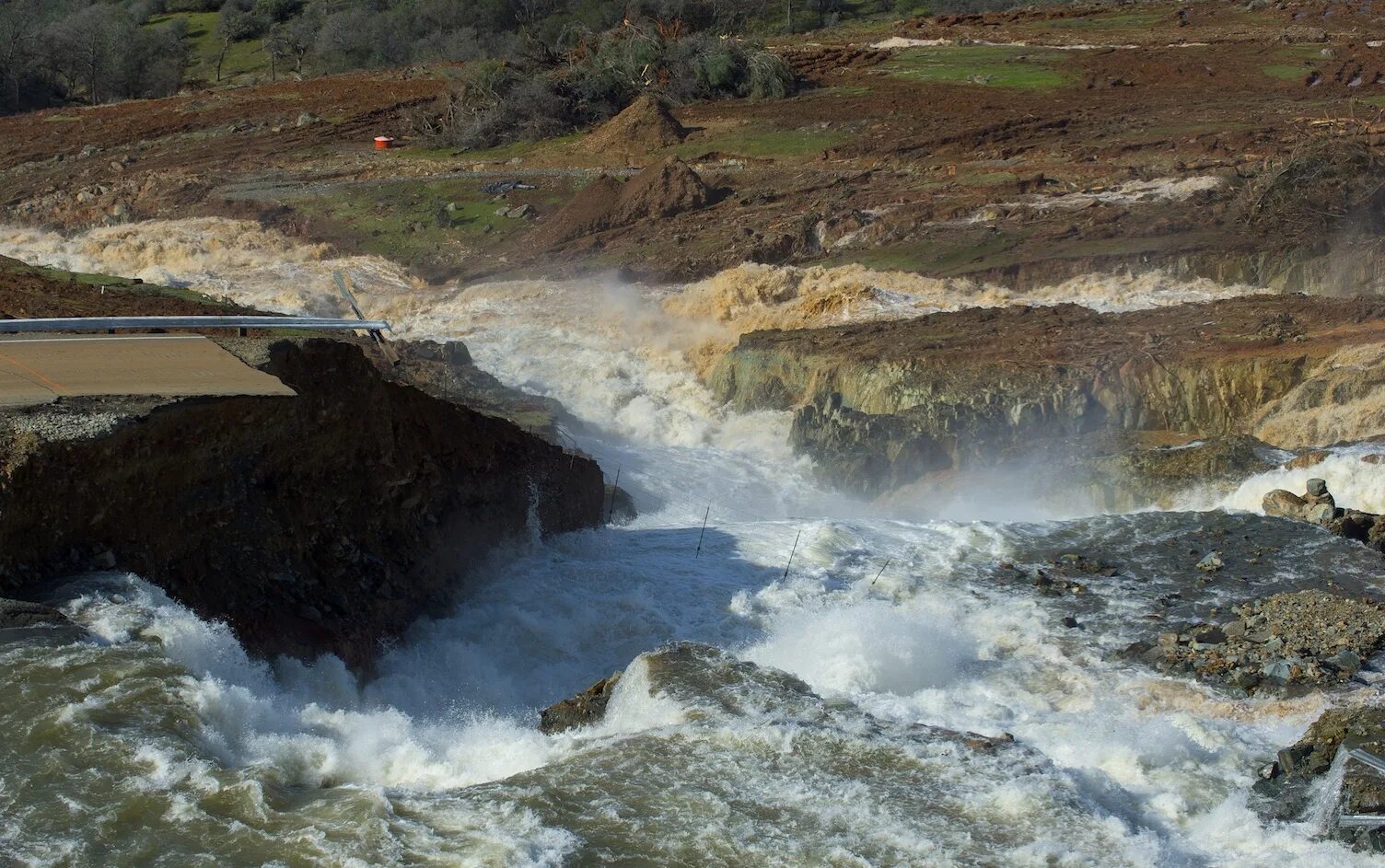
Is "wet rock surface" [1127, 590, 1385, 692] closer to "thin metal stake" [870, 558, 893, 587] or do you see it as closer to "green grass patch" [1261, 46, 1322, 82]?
"thin metal stake" [870, 558, 893, 587]

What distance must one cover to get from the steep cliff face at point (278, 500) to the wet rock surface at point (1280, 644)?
5534mm

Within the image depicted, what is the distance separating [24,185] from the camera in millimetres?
34312

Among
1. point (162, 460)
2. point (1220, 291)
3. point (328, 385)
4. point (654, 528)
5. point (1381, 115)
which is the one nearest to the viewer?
point (162, 460)

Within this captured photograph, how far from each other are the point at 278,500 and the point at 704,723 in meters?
3.59

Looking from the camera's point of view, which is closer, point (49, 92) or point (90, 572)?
point (90, 572)

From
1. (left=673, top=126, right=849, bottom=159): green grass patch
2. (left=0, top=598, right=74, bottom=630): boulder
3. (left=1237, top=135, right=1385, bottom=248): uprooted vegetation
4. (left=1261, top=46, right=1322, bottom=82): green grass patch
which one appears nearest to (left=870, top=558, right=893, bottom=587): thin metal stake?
(left=0, top=598, right=74, bottom=630): boulder

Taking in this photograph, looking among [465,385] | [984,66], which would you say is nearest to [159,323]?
[465,385]

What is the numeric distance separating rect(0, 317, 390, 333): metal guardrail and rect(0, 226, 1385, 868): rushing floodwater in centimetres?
248

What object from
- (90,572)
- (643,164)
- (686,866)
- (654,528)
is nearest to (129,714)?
(90,572)

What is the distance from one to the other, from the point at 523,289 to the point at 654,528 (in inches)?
497

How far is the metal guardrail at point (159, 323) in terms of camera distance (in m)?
10.7

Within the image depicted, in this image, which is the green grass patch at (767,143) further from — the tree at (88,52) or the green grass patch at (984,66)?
the tree at (88,52)

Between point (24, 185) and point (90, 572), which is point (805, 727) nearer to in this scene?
point (90, 572)

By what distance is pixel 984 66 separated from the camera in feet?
123
